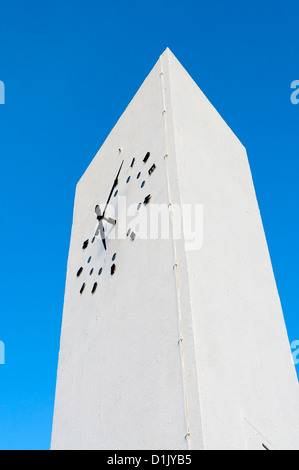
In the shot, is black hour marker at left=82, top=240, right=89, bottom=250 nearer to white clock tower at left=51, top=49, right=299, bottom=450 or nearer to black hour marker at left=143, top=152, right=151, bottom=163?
white clock tower at left=51, top=49, right=299, bottom=450

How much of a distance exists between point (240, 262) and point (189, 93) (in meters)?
2.53

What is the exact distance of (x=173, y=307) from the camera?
349cm

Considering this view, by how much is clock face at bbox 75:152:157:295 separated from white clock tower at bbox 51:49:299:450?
0.02 meters

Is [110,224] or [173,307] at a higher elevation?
[110,224]

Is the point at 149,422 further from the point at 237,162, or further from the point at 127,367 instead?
the point at 237,162

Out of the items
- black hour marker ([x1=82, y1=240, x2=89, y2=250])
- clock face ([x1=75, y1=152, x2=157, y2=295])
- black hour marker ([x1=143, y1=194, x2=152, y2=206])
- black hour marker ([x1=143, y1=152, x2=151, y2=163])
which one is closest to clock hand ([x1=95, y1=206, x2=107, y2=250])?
clock face ([x1=75, y1=152, x2=157, y2=295])

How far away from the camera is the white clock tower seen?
10.2ft

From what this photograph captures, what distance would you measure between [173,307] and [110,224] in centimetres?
190

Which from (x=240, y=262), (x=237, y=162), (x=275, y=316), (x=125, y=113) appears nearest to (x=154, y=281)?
(x=240, y=262)

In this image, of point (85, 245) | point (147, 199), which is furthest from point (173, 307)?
point (85, 245)

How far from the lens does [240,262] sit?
4.49 metres
